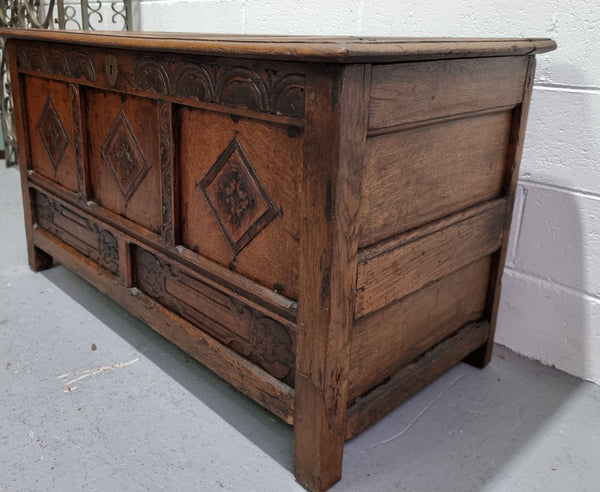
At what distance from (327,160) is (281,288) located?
349 millimetres

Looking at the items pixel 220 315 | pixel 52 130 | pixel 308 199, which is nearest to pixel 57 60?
pixel 52 130

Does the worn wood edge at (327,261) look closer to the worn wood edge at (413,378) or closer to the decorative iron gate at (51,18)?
the worn wood edge at (413,378)

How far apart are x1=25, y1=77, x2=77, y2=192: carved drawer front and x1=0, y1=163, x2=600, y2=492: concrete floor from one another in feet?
1.80

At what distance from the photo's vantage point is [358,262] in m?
1.25

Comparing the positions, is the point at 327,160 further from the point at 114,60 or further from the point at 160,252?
the point at 114,60

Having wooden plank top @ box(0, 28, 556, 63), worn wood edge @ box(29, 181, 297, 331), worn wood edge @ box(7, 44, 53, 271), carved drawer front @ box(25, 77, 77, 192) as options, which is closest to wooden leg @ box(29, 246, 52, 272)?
worn wood edge @ box(7, 44, 53, 271)

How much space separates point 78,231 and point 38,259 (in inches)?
14.8

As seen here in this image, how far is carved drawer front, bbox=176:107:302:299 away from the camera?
127 cm

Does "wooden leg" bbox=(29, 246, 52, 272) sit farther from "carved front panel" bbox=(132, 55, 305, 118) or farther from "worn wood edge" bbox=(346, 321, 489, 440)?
"worn wood edge" bbox=(346, 321, 489, 440)

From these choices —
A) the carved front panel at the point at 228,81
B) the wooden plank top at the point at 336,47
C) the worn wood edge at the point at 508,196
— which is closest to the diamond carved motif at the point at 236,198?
the carved front panel at the point at 228,81

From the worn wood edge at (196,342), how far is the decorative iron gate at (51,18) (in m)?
1.73

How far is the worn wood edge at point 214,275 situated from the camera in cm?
134

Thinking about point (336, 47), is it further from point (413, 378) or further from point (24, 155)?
point (24, 155)

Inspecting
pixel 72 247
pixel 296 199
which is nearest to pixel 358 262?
pixel 296 199
